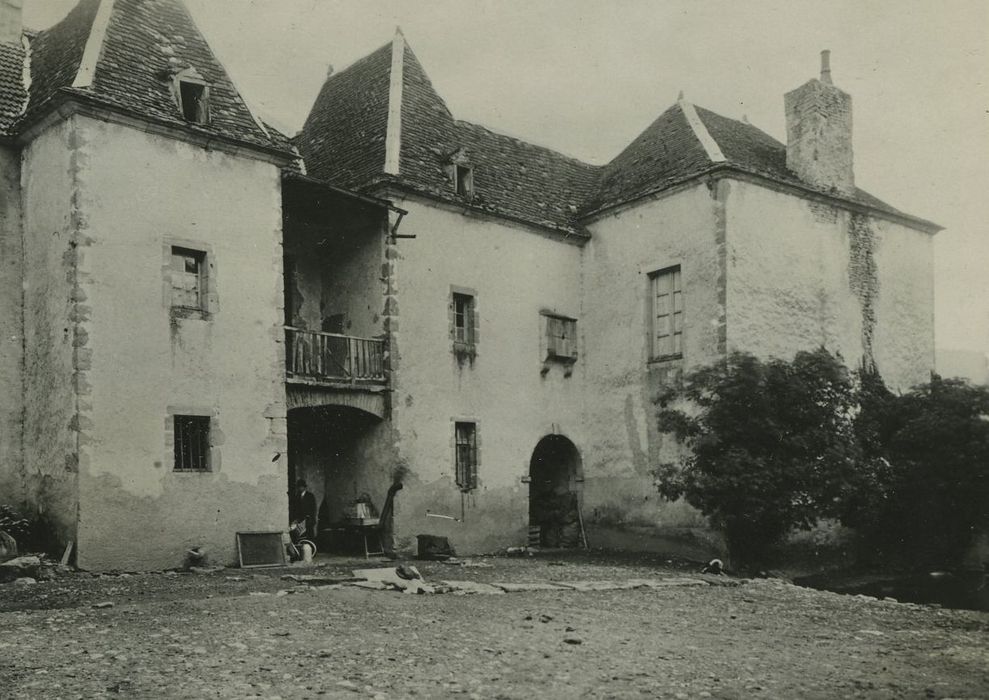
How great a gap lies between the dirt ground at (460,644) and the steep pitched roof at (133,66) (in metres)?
7.17

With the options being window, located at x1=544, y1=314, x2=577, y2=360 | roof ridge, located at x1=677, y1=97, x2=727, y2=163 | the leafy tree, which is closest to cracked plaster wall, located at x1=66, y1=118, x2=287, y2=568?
window, located at x1=544, y1=314, x2=577, y2=360

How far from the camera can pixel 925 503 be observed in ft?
60.7

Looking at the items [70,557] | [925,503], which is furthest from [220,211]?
[925,503]

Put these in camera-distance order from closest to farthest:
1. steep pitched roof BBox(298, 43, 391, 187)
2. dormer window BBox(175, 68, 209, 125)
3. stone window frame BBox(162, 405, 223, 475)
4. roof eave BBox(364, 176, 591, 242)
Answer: stone window frame BBox(162, 405, 223, 475), dormer window BBox(175, 68, 209, 125), roof eave BBox(364, 176, 591, 242), steep pitched roof BBox(298, 43, 391, 187)

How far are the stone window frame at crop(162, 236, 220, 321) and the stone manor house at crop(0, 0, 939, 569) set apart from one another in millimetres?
41

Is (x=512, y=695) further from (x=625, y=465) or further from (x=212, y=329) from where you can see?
(x=625, y=465)

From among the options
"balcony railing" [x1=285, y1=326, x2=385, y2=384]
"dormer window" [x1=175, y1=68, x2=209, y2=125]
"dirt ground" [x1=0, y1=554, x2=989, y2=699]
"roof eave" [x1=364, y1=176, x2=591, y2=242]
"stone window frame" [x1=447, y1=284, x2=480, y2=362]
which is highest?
"dormer window" [x1=175, y1=68, x2=209, y2=125]

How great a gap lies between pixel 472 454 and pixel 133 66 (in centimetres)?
942

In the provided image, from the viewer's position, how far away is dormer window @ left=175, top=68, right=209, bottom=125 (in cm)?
1546

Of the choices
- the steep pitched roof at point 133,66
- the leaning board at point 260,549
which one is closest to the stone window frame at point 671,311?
the steep pitched roof at point 133,66

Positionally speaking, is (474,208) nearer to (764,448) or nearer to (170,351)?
(170,351)

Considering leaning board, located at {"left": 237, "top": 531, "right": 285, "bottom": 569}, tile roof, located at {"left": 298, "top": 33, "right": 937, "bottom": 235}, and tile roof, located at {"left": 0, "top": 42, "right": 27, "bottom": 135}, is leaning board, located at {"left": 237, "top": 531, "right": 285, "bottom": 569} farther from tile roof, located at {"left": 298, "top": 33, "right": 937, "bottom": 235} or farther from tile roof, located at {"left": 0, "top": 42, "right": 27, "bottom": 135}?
tile roof, located at {"left": 0, "top": 42, "right": 27, "bottom": 135}

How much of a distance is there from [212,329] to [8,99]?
16.7 feet

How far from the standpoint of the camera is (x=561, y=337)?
2095 cm
